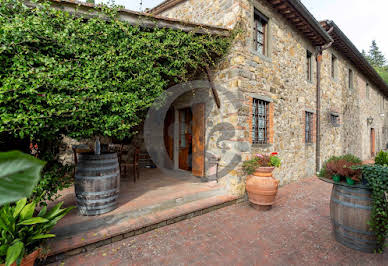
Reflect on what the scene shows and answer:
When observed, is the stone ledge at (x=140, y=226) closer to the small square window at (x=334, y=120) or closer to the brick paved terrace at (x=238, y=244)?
the brick paved terrace at (x=238, y=244)

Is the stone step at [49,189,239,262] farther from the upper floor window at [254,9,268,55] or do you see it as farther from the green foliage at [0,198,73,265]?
the upper floor window at [254,9,268,55]

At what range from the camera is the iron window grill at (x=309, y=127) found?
256 inches

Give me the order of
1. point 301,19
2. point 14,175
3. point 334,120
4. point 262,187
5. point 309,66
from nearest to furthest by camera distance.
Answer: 1. point 14,175
2. point 262,187
3. point 301,19
4. point 309,66
5. point 334,120

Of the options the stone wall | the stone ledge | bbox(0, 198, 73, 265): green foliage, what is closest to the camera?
bbox(0, 198, 73, 265): green foliage

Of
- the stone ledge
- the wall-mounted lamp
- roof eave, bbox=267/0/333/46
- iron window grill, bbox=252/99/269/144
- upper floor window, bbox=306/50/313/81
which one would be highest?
roof eave, bbox=267/0/333/46

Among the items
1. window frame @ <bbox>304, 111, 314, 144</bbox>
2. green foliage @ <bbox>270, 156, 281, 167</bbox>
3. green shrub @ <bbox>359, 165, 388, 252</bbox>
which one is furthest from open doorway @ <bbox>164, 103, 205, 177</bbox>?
window frame @ <bbox>304, 111, 314, 144</bbox>

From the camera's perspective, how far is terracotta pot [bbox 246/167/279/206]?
3.66 meters

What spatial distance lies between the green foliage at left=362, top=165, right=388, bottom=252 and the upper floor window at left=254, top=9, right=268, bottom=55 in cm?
367

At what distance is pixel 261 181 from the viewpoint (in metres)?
3.71

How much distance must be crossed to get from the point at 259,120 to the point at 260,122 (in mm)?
67

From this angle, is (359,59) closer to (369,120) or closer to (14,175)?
(369,120)

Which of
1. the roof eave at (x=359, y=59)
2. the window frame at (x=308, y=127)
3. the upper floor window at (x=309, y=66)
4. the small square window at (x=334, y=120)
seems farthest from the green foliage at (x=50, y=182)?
the small square window at (x=334, y=120)

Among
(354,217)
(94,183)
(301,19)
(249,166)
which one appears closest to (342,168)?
(354,217)

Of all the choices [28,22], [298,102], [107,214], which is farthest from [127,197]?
[298,102]
